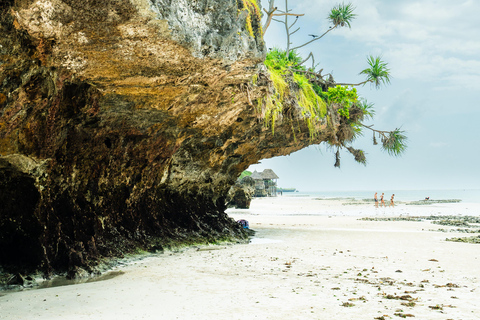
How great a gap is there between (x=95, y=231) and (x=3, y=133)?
282cm

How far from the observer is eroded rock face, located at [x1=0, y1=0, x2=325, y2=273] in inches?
160

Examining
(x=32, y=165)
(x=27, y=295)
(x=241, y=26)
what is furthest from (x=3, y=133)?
(x=241, y=26)

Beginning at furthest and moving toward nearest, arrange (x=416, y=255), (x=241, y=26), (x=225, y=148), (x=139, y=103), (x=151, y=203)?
(x=225, y=148)
(x=151, y=203)
(x=416, y=255)
(x=139, y=103)
(x=241, y=26)

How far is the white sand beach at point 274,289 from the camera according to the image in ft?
14.1

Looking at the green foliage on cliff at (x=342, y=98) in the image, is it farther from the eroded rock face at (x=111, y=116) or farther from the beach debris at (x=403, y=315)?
the beach debris at (x=403, y=315)

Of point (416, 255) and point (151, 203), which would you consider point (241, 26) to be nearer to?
point (151, 203)

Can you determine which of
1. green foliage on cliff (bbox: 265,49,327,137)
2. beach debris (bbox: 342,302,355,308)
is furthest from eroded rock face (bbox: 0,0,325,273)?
beach debris (bbox: 342,302,355,308)

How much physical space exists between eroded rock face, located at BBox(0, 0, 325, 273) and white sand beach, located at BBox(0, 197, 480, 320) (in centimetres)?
118

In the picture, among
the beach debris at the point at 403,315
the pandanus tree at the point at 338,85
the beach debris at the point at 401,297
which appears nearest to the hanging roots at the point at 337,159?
the pandanus tree at the point at 338,85

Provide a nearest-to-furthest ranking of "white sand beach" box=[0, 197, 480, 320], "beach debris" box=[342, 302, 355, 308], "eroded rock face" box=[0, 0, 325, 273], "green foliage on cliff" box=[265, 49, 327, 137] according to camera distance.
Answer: "eroded rock face" box=[0, 0, 325, 273], "white sand beach" box=[0, 197, 480, 320], "beach debris" box=[342, 302, 355, 308], "green foliage on cliff" box=[265, 49, 327, 137]

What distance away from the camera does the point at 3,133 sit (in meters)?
5.04

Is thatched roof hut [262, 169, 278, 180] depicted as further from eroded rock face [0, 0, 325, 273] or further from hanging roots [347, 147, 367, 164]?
eroded rock face [0, 0, 325, 273]

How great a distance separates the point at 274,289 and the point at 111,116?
161 inches

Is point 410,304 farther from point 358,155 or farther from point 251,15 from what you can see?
point 358,155
